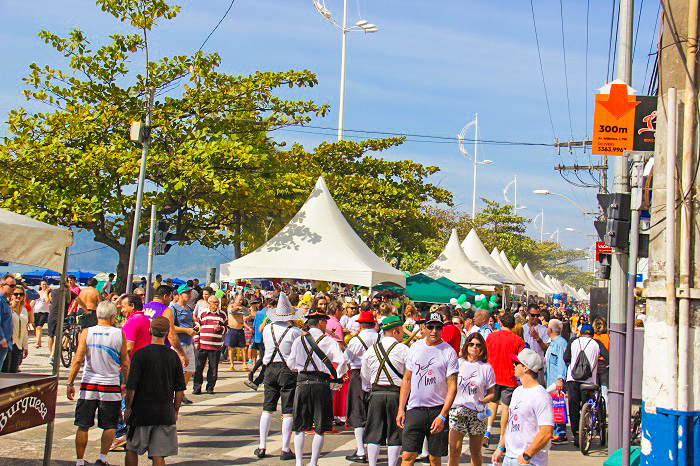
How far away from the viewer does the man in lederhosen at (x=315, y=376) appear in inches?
400

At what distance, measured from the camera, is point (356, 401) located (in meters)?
11.3

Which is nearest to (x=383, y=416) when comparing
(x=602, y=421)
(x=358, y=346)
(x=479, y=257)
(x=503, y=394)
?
(x=358, y=346)

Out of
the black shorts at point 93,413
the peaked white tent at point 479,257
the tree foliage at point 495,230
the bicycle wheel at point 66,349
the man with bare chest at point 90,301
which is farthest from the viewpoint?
the tree foliage at point 495,230

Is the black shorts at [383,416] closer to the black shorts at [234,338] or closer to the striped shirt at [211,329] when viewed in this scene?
the striped shirt at [211,329]

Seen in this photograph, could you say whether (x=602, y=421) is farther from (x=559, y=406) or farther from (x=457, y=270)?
(x=457, y=270)

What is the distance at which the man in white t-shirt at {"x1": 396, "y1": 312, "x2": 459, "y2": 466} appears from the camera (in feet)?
28.7

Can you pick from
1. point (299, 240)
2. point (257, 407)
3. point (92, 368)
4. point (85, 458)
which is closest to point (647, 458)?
point (92, 368)

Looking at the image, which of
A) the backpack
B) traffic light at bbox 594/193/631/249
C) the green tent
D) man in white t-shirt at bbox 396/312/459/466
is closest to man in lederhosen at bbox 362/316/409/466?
man in white t-shirt at bbox 396/312/459/466

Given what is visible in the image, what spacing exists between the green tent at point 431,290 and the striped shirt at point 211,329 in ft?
38.0

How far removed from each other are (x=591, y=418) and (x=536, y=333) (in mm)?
3225

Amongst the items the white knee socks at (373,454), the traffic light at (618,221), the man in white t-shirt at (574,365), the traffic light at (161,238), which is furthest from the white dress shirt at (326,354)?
the traffic light at (161,238)

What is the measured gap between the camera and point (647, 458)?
6.55m

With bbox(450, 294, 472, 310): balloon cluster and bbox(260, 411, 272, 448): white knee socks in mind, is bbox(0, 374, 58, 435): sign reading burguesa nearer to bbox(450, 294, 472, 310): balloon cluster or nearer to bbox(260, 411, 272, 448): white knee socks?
bbox(260, 411, 272, 448): white knee socks

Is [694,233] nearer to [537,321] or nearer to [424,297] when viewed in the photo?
[537,321]
